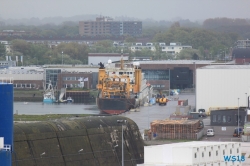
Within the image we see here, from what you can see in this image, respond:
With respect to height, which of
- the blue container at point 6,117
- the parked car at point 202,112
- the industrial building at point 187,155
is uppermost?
the blue container at point 6,117

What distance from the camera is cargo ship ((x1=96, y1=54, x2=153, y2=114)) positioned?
40.4 metres

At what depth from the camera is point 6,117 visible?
38.5 ft

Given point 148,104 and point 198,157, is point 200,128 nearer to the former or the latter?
point 198,157

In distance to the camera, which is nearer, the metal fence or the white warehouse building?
the metal fence

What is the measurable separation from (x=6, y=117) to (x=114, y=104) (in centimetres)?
2886

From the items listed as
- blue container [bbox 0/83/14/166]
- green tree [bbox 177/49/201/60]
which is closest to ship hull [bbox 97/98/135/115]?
blue container [bbox 0/83/14/166]

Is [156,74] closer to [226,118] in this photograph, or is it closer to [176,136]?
[226,118]

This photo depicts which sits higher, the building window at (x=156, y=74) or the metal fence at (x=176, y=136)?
the building window at (x=156, y=74)

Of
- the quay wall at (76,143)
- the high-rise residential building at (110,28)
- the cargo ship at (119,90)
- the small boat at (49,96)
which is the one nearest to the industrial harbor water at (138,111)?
the cargo ship at (119,90)

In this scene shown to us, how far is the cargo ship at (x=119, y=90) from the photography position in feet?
133

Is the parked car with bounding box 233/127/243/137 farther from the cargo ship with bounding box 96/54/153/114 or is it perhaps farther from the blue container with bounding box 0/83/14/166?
the cargo ship with bounding box 96/54/153/114

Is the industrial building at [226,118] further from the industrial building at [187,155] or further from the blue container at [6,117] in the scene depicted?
the blue container at [6,117]

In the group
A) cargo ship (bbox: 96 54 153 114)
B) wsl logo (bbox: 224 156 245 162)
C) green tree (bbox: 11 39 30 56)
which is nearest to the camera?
wsl logo (bbox: 224 156 245 162)

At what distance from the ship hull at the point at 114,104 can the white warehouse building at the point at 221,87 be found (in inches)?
Result: 285
